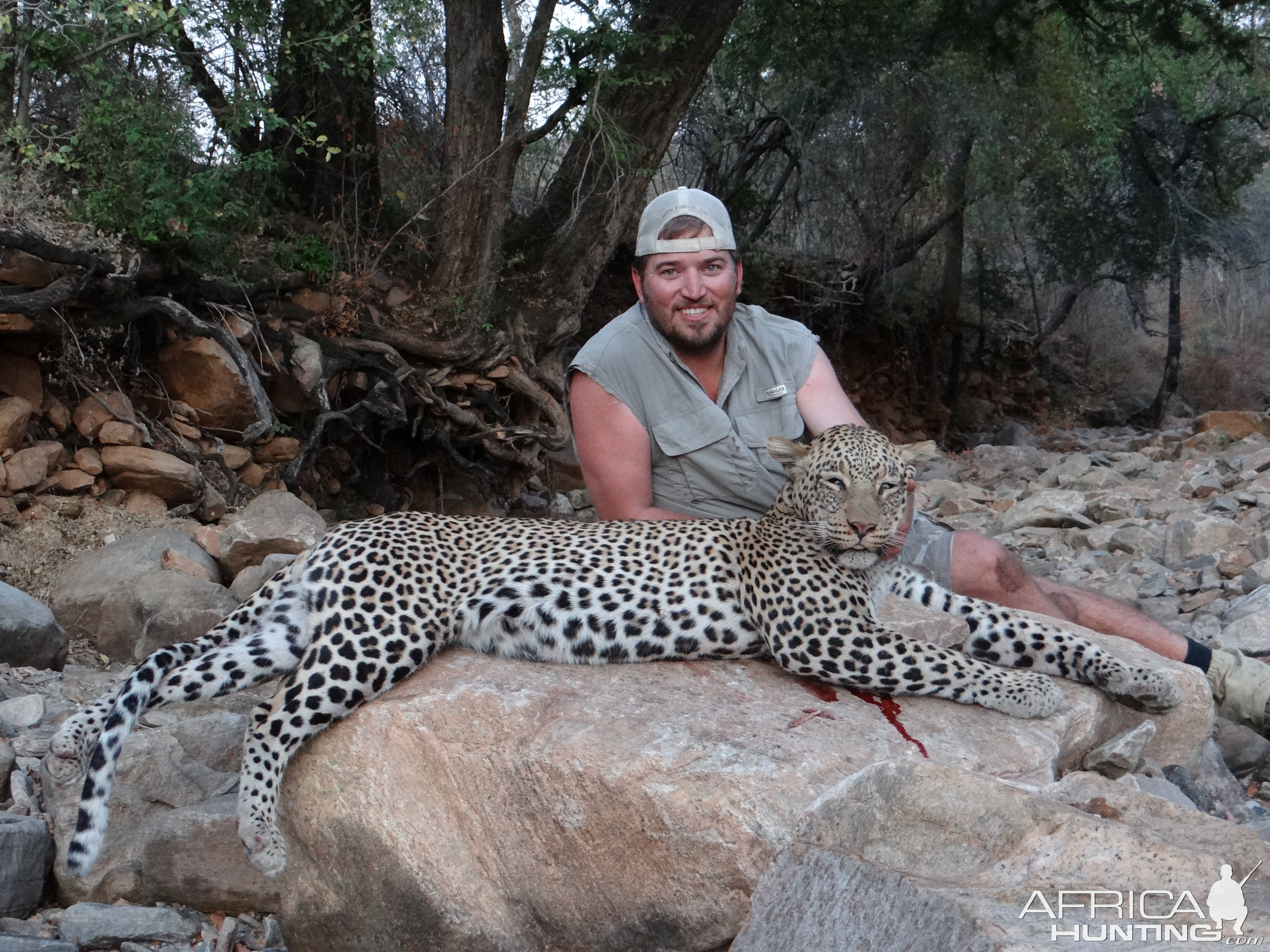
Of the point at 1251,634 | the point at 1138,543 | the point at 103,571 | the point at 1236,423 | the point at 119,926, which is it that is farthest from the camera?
the point at 1236,423

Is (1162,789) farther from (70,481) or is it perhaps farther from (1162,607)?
(70,481)

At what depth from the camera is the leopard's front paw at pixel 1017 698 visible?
449 centimetres

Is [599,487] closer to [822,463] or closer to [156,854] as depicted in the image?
[822,463]

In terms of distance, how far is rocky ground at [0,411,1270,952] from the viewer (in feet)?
11.1

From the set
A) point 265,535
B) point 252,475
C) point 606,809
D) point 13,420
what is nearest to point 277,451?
point 252,475

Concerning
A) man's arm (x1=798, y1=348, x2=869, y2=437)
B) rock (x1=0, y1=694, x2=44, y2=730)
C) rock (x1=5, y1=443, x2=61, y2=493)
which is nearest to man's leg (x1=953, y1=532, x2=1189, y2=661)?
man's arm (x1=798, y1=348, x2=869, y2=437)

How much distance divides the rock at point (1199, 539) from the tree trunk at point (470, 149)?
6504 mm

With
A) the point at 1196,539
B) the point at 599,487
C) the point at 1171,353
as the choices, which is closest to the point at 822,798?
the point at 599,487

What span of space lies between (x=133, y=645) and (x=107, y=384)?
2867mm

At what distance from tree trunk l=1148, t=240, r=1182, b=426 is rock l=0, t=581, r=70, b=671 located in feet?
56.1

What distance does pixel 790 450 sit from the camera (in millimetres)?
5062

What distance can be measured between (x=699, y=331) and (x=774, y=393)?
53cm

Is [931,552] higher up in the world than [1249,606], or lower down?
higher up

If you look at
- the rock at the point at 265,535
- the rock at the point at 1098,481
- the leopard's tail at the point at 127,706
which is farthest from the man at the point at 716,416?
the rock at the point at 1098,481
